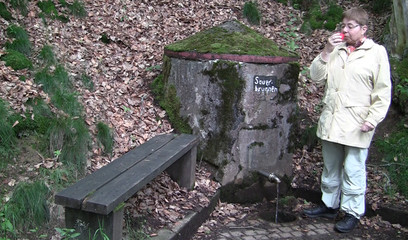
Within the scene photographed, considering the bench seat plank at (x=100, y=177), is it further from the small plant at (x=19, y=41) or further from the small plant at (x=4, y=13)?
the small plant at (x=4, y=13)

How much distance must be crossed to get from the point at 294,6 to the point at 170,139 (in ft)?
17.9

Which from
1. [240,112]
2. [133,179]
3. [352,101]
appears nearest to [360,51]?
[352,101]

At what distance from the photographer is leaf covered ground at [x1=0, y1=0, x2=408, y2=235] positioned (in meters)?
4.02

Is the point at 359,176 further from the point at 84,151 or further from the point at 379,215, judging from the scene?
the point at 84,151

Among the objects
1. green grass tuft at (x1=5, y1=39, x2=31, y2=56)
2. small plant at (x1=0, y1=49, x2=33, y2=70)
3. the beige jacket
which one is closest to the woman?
the beige jacket

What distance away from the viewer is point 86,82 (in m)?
4.93

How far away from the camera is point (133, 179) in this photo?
2939 millimetres

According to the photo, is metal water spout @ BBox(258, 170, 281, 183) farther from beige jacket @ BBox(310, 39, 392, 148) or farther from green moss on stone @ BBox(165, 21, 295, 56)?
green moss on stone @ BBox(165, 21, 295, 56)

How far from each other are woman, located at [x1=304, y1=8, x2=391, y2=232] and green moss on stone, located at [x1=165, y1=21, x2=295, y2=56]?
2.17 feet

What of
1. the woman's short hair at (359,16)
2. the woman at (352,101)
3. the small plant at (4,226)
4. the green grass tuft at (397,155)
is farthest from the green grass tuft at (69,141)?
the green grass tuft at (397,155)

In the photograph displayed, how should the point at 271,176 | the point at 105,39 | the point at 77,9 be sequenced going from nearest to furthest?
the point at 271,176, the point at 105,39, the point at 77,9

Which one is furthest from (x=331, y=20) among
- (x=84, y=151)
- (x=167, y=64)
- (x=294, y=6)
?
(x=84, y=151)

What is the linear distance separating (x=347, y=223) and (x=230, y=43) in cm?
228

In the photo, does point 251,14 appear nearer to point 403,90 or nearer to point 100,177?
point 403,90
